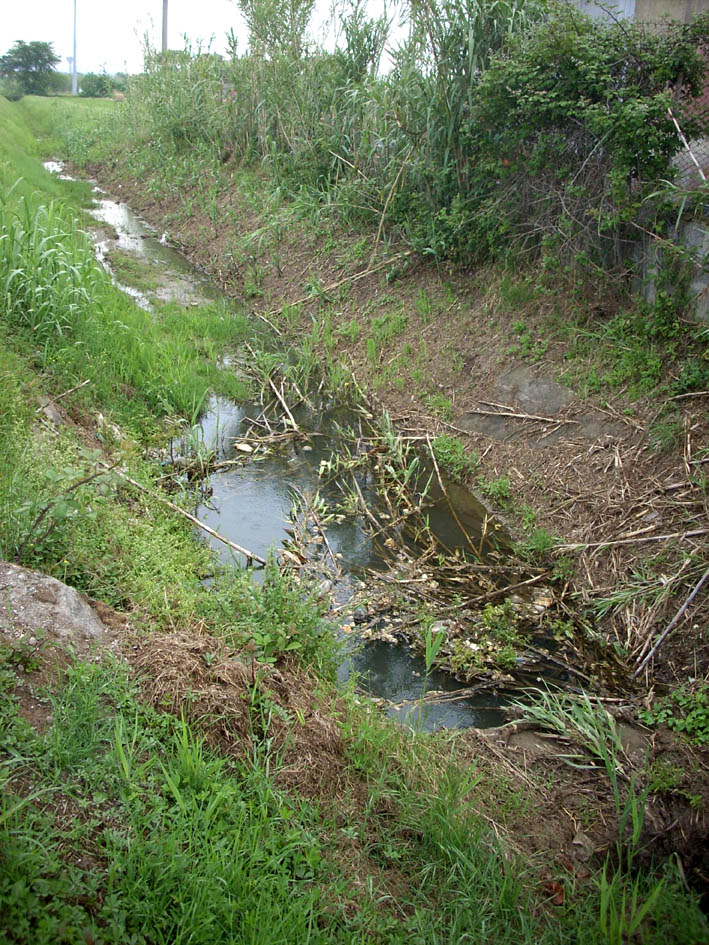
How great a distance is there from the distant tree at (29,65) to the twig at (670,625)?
39229 mm

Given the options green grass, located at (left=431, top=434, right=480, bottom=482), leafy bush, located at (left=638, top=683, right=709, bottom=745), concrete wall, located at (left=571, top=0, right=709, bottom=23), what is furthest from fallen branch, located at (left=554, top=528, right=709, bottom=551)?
concrete wall, located at (left=571, top=0, right=709, bottom=23)

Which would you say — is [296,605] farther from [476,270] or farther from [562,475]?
[476,270]

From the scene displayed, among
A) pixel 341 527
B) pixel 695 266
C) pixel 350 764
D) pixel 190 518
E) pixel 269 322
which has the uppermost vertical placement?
pixel 695 266

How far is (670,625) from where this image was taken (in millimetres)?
4277

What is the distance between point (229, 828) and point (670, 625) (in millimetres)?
2853

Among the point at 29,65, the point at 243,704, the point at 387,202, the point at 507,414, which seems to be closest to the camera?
the point at 243,704

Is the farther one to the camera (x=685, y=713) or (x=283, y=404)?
(x=283, y=404)

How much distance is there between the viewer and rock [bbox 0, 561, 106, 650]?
9.93 feet

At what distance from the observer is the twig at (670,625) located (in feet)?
14.0

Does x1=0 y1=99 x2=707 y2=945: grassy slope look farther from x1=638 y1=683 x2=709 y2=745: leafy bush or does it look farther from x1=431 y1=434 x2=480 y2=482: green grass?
x1=431 y1=434 x2=480 y2=482: green grass

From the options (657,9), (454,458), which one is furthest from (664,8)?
(454,458)

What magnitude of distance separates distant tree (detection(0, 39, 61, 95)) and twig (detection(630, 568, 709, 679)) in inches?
1544

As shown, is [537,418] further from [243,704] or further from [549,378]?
[243,704]

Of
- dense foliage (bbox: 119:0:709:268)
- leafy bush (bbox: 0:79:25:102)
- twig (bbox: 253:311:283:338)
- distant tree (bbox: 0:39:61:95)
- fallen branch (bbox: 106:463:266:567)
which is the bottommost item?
fallen branch (bbox: 106:463:266:567)
